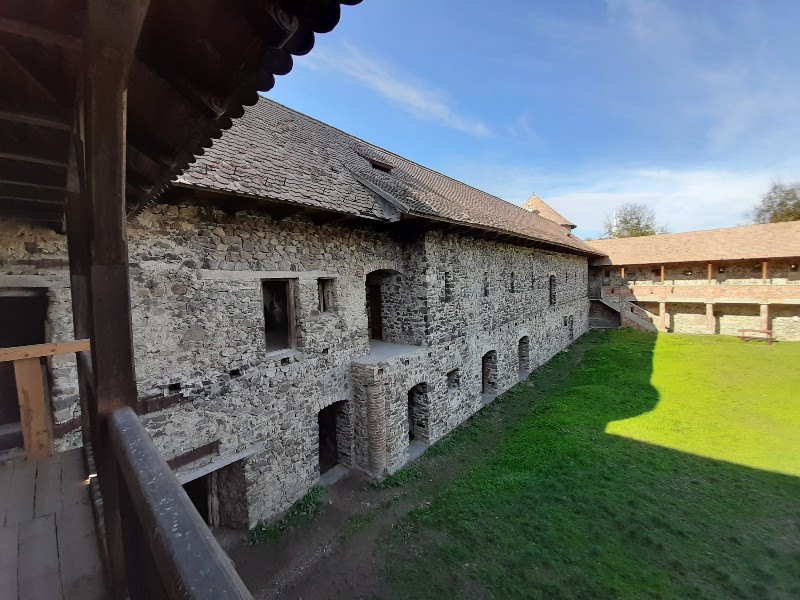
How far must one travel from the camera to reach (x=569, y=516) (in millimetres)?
5980

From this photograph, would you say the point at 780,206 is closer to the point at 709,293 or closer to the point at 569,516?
the point at 709,293

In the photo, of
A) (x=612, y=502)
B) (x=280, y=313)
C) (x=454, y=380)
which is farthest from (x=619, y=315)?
(x=280, y=313)

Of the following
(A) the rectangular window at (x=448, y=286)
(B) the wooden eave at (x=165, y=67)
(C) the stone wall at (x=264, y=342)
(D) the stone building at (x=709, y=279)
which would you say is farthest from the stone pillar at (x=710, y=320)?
(B) the wooden eave at (x=165, y=67)

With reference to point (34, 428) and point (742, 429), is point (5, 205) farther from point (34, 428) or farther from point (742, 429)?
point (742, 429)

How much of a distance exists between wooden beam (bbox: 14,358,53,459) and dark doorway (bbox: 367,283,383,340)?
276 inches

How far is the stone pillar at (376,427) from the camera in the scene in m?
7.06

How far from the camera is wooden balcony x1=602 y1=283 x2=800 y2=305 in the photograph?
17141 mm

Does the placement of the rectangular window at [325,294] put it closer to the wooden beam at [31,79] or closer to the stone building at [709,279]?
the wooden beam at [31,79]

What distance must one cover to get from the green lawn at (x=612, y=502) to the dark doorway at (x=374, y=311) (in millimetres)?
3281

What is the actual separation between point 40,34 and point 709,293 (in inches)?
987

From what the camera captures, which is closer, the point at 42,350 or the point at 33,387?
the point at 42,350

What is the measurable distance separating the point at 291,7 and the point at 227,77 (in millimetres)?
437

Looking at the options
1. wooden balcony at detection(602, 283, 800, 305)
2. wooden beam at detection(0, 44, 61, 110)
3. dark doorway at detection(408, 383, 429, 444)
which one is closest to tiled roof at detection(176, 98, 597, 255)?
wooden beam at detection(0, 44, 61, 110)

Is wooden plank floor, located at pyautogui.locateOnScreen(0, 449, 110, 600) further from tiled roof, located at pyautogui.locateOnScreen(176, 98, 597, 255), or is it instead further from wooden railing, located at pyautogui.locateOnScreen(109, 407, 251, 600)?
tiled roof, located at pyautogui.locateOnScreen(176, 98, 597, 255)
